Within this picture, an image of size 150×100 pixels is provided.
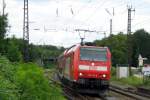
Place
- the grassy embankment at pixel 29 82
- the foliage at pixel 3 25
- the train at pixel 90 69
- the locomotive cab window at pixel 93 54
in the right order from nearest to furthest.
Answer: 1. the grassy embankment at pixel 29 82
2. the train at pixel 90 69
3. the locomotive cab window at pixel 93 54
4. the foliage at pixel 3 25

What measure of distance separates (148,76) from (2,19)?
611 inches

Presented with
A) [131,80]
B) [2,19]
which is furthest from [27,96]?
[131,80]

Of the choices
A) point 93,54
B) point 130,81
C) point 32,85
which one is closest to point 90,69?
point 93,54

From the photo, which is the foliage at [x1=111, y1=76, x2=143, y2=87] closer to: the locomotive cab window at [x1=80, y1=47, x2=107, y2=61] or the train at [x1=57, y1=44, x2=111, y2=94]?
the locomotive cab window at [x1=80, y1=47, x2=107, y2=61]

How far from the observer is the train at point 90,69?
1297 inches

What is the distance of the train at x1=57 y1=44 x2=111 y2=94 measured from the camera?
32.9m

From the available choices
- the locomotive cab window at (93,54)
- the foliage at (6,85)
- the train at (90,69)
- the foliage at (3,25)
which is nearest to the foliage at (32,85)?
the foliage at (6,85)

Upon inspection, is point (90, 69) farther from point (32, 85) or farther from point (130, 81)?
point (130, 81)

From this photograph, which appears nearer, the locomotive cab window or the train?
the train

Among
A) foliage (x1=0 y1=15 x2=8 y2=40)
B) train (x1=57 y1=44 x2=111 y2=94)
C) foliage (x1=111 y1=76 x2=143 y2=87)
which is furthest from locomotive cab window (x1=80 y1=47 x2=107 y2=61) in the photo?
foliage (x1=111 y1=76 x2=143 y2=87)

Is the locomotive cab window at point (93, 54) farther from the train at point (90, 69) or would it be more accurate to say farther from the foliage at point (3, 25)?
the foliage at point (3, 25)

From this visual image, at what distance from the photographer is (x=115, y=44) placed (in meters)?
105

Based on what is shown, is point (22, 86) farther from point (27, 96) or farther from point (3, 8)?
point (3, 8)

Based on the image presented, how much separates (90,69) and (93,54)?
113 centimetres
